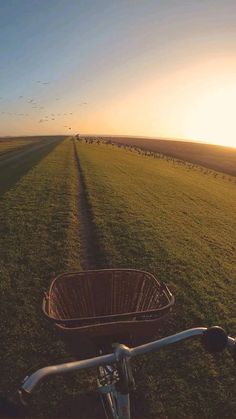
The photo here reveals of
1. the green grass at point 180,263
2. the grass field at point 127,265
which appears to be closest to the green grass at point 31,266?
the grass field at point 127,265

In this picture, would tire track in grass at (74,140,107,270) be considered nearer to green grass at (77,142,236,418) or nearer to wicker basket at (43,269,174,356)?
green grass at (77,142,236,418)

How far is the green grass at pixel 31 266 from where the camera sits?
7219 mm

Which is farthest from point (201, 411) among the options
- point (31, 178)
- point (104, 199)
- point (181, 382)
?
point (31, 178)

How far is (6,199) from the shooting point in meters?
20.7

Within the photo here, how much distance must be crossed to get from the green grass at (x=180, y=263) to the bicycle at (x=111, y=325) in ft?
10.9

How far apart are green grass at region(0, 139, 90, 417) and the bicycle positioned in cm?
334

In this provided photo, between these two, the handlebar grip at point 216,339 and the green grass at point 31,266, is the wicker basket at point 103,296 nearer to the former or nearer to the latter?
the handlebar grip at point 216,339

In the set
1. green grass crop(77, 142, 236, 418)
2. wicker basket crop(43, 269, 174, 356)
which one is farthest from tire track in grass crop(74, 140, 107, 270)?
wicker basket crop(43, 269, 174, 356)

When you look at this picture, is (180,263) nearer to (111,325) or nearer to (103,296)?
(103,296)

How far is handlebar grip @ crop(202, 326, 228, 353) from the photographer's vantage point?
2.59 m

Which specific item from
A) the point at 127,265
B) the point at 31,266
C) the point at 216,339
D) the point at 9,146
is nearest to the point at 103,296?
the point at 216,339

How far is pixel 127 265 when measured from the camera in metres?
12.2

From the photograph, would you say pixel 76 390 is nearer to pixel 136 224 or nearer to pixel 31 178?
pixel 136 224

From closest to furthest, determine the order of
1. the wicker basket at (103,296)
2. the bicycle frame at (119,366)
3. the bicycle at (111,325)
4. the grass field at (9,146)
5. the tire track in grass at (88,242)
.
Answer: the bicycle frame at (119,366) < the bicycle at (111,325) < the wicker basket at (103,296) < the tire track in grass at (88,242) < the grass field at (9,146)
